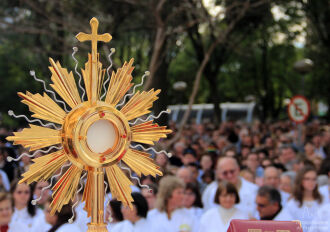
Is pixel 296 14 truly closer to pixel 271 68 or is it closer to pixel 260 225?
pixel 271 68

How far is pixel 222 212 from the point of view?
201 inches

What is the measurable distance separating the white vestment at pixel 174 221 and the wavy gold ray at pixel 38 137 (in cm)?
303

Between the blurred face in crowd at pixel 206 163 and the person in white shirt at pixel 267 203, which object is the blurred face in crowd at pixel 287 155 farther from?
the person in white shirt at pixel 267 203

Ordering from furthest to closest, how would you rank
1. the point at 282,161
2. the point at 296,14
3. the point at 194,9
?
the point at 296,14, the point at 194,9, the point at 282,161

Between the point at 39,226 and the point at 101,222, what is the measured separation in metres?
3.31

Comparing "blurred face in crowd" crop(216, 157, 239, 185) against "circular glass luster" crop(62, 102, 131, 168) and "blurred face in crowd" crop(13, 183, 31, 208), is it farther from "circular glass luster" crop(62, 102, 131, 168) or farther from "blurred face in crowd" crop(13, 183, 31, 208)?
"circular glass luster" crop(62, 102, 131, 168)

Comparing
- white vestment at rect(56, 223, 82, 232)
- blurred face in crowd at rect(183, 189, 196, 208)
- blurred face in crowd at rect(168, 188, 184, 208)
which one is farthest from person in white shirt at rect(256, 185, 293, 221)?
white vestment at rect(56, 223, 82, 232)

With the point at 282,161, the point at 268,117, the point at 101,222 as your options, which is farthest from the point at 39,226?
the point at 268,117

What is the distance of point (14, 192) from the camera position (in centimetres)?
575

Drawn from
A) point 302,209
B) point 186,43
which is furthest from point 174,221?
point 186,43

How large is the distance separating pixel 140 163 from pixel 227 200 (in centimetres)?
290

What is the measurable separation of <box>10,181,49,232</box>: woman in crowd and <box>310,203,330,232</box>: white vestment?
8.60ft

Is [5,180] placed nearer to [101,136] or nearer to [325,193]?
[325,193]

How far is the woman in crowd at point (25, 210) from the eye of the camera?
18.0 feet
